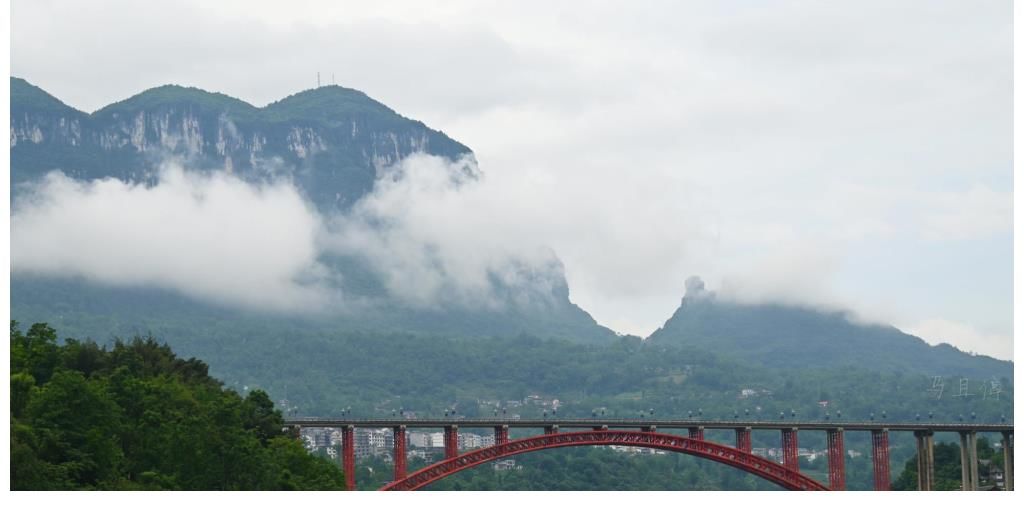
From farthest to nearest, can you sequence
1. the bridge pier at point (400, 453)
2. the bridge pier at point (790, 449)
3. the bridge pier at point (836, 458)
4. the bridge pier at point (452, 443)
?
the bridge pier at point (836, 458) → the bridge pier at point (790, 449) → the bridge pier at point (452, 443) → the bridge pier at point (400, 453)

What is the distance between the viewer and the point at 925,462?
13162 cm

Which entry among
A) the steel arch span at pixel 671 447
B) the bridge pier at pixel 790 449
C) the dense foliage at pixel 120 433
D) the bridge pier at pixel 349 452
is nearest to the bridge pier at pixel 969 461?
the bridge pier at pixel 790 449

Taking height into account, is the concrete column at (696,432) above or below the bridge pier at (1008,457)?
above

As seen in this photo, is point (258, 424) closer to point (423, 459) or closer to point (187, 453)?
point (187, 453)

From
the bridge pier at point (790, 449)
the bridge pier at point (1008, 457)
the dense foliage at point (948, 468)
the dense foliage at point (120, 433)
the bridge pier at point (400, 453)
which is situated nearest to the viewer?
the dense foliage at point (120, 433)

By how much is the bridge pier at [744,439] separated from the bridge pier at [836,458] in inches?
252

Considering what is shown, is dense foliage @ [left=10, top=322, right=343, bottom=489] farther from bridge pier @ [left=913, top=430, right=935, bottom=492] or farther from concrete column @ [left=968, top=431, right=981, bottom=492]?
concrete column @ [left=968, top=431, right=981, bottom=492]

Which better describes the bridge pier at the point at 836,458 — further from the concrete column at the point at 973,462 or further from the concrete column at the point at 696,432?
the concrete column at the point at 696,432

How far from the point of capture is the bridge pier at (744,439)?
125 m

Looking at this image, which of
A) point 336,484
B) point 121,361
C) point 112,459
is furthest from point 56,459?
point 336,484

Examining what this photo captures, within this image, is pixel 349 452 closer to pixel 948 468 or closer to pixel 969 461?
pixel 969 461

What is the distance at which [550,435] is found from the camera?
397 ft

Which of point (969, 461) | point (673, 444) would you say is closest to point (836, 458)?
point (969, 461)

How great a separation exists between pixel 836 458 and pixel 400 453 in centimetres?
3347
